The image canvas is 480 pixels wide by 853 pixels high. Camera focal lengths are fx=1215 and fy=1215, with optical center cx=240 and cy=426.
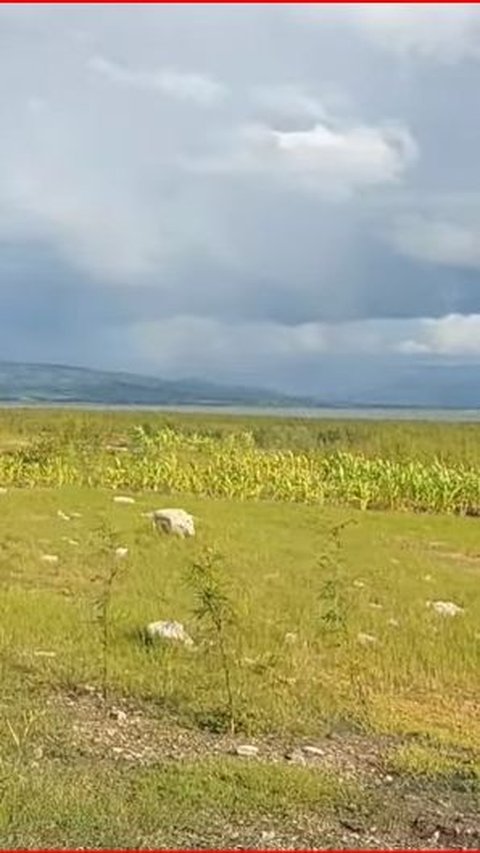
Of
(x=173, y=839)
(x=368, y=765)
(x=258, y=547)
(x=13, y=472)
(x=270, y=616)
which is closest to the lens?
(x=173, y=839)

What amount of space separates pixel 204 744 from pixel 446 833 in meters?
2.43

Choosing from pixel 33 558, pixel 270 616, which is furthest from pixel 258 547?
pixel 270 616

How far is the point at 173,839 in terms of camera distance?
6621 mm

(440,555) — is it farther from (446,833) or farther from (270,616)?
(446,833)

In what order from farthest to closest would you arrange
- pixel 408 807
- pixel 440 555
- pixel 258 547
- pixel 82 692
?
pixel 440 555 → pixel 258 547 → pixel 82 692 → pixel 408 807

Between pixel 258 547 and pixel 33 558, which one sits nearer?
pixel 33 558

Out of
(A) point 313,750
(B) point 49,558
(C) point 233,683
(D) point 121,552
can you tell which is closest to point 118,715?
(C) point 233,683

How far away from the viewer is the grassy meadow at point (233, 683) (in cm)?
718

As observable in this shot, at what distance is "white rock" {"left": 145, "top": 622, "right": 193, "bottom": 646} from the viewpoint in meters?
12.0

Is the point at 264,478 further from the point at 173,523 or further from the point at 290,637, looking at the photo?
the point at 290,637

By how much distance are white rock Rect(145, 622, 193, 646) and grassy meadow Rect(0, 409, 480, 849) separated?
12 cm

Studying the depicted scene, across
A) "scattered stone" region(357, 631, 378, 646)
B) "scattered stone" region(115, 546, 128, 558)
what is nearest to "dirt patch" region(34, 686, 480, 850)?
"scattered stone" region(357, 631, 378, 646)

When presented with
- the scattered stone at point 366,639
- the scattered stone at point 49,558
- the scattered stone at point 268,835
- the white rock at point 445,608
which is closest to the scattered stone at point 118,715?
the scattered stone at point 268,835

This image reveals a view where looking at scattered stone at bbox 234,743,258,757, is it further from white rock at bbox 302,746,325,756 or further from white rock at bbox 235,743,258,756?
white rock at bbox 302,746,325,756
